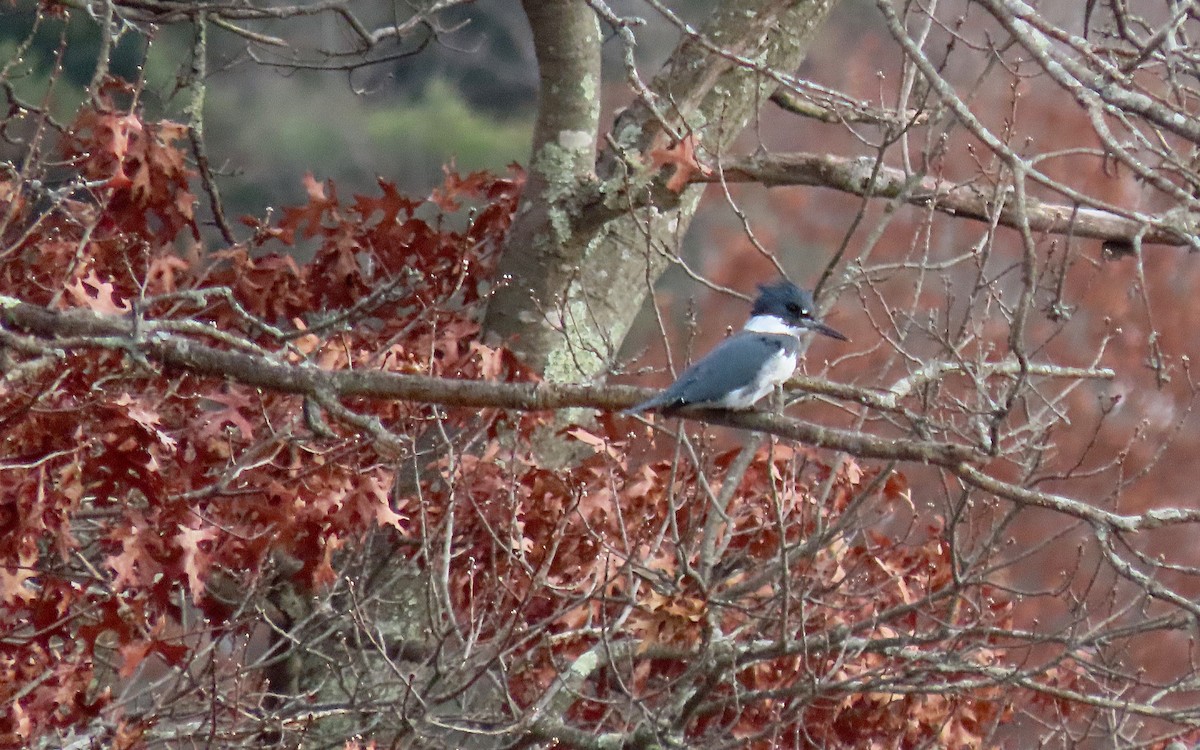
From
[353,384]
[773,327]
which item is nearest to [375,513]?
[353,384]

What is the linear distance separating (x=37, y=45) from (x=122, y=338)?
11209mm

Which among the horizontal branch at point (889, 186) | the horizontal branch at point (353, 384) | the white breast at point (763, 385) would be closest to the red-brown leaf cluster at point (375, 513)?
the horizontal branch at point (353, 384)

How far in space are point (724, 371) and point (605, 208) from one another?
1388mm

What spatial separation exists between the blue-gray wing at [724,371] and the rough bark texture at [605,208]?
116cm

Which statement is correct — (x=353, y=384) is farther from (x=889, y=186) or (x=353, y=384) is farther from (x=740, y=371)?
(x=889, y=186)

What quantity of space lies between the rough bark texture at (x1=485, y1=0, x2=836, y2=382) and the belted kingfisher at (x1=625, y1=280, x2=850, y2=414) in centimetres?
102

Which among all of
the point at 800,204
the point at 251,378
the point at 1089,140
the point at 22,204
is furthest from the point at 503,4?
the point at 251,378

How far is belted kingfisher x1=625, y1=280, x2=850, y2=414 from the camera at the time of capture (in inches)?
114

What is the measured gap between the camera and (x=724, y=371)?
3051mm

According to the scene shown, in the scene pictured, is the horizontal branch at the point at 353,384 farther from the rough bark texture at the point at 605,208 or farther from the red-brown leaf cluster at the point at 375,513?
the rough bark texture at the point at 605,208

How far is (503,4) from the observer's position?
46.5 ft

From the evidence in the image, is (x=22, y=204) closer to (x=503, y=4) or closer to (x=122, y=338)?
(x=122, y=338)

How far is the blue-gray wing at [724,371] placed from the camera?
2.90 m

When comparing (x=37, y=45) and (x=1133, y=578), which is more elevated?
(x=1133, y=578)
